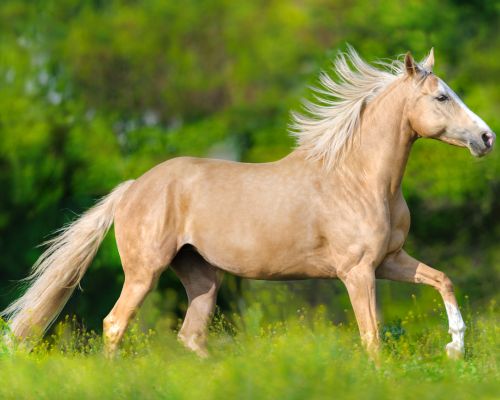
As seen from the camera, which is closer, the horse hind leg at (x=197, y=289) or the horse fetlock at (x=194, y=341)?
the horse fetlock at (x=194, y=341)

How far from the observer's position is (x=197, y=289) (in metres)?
8.32

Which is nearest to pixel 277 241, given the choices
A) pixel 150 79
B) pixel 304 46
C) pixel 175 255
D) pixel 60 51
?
pixel 175 255

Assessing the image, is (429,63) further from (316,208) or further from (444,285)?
(444,285)

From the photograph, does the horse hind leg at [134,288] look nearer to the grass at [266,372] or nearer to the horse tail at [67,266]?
the grass at [266,372]

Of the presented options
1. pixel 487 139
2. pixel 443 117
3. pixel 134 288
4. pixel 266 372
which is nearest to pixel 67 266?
pixel 134 288

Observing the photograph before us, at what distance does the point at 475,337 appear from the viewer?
8102mm

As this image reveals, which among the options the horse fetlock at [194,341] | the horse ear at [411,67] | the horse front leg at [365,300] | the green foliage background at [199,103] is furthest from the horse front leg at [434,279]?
the green foliage background at [199,103]

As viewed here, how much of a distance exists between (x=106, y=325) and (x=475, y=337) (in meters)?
2.78

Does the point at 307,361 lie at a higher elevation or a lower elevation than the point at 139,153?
higher

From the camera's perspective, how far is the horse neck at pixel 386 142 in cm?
761

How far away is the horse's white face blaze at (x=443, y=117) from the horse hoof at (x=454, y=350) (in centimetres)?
131

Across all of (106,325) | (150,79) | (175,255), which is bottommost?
(150,79)

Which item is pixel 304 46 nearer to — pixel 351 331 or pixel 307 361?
pixel 351 331

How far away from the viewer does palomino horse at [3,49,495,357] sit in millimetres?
7441
